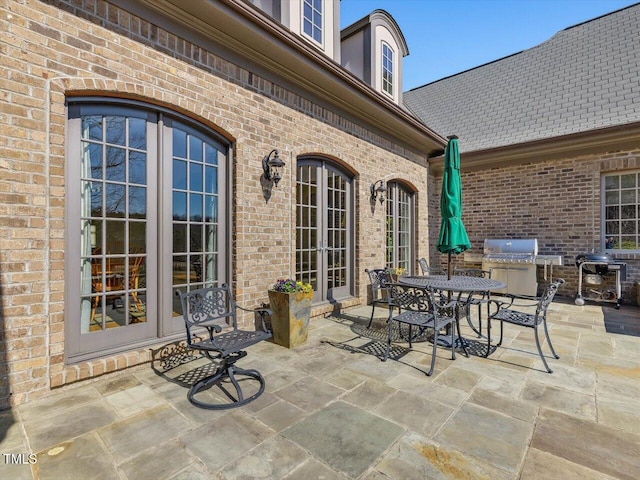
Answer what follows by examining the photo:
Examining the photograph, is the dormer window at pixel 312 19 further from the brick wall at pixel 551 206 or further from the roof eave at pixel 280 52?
the brick wall at pixel 551 206

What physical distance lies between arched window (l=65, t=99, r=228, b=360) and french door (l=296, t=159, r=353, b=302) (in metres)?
1.64

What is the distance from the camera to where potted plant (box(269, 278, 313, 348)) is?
380cm

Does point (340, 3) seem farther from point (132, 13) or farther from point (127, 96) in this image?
point (127, 96)

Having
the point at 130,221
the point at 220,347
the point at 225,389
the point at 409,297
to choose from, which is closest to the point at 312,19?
the point at 130,221

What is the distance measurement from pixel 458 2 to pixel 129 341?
296 inches

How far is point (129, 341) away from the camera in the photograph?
3.18m

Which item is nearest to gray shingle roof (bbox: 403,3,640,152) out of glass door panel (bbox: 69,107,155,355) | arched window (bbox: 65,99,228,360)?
arched window (bbox: 65,99,228,360)

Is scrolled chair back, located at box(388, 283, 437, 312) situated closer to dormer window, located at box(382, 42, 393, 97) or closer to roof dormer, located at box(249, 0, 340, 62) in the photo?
roof dormer, located at box(249, 0, 340, 62)

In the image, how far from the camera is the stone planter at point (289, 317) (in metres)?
3.79

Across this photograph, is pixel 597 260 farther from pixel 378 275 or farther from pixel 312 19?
pixel 312 19

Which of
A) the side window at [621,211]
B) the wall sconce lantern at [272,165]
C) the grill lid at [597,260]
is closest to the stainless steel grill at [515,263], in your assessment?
the grill lid at [597,260]

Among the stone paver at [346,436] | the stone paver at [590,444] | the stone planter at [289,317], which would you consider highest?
the stone planter at [289,317]

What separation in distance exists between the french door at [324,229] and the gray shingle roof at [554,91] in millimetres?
4183

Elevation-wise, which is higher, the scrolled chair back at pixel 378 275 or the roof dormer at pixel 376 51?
the roof dormer at pixel 376 51
